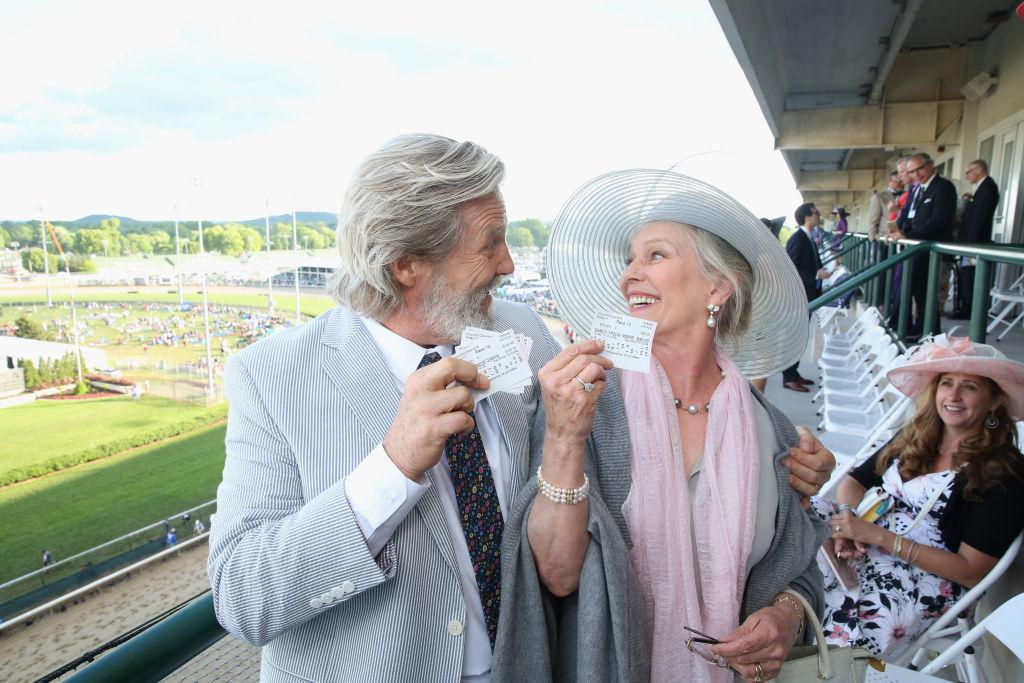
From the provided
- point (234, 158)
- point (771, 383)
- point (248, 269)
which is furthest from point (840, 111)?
point (234, 158)

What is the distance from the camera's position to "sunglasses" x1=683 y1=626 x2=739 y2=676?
1314 mm

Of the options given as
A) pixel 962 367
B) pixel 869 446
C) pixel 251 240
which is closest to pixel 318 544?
pixel 962 367

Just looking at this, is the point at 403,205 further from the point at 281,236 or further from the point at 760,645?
the point at 281,236

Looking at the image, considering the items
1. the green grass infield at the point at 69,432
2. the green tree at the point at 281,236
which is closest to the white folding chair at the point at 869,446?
the green grass infield at the point at 69,432

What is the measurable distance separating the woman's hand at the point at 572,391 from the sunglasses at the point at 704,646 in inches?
19.5

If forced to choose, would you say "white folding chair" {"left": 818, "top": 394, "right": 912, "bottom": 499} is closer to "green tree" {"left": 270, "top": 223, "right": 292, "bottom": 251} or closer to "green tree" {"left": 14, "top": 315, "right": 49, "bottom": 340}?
"green tree" {"left": 270, "top": 223, "right": 292, "bottom": 251}

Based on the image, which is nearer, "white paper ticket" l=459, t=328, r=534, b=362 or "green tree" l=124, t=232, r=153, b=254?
"white paper ticket" l=459, t=328, r=534, b=362

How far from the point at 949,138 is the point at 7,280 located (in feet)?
114

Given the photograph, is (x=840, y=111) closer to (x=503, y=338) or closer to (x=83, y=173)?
(x=503, y=338)

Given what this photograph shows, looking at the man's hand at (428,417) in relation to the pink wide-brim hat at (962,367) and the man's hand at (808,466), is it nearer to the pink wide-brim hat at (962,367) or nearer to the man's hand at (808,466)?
the man's hand at (808,466)

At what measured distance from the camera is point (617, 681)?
121 centimetres

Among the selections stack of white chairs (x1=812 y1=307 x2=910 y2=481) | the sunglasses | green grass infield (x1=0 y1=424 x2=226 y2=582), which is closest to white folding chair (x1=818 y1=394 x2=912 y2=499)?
stack of white chairs (x1=812 y1=307 x2=910 y2=481)

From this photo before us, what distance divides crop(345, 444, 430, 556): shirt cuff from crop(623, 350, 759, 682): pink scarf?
48 centimetres

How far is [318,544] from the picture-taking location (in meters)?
1.08
